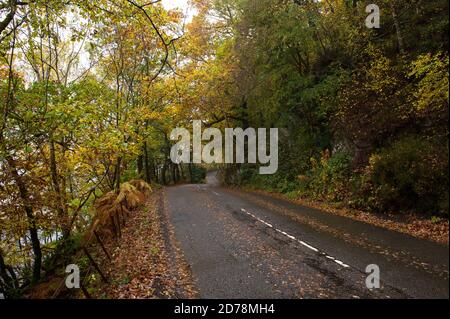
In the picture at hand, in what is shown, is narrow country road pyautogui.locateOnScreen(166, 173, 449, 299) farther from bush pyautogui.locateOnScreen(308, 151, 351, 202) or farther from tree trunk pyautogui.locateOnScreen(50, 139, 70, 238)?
tree trunk pyautogui.locateOnScreen(50, 139, 70, 238)

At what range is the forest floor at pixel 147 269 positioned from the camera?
287 inches

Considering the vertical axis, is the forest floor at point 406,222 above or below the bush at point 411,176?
below

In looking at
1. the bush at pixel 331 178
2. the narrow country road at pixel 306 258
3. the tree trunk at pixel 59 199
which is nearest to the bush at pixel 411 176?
the narrow country road at pixel 306 258

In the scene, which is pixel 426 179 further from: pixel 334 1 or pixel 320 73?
pixel 334 1

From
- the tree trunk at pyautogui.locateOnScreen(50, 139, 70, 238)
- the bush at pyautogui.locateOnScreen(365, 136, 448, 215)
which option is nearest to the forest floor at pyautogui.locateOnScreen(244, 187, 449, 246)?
the bush at pyautogui.locateOnScreen(365, 136, 448, 215)

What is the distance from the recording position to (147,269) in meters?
8.62

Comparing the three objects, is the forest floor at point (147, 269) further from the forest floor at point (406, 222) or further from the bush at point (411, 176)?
the bush at point (411, 176)

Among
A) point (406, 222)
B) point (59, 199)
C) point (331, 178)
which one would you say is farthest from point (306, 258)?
→ point (59, 199)

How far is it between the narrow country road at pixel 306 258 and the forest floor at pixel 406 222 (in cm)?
45

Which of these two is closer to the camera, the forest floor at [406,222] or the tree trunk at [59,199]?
the forest floor at [406,222]

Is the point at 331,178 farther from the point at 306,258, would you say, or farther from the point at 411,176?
the point at 306,258

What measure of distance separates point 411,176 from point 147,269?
881 cm

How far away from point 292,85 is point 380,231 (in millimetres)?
12102

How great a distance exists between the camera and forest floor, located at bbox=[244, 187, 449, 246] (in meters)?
9.22
